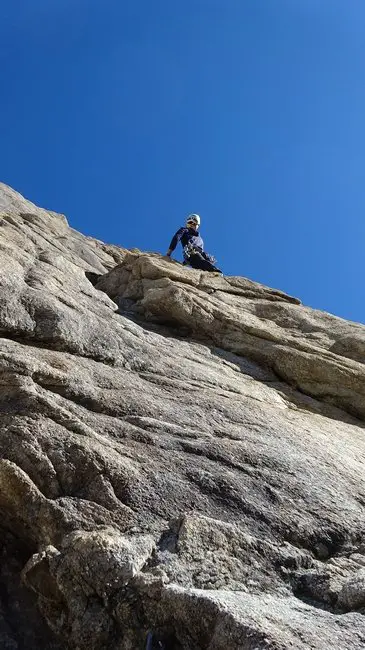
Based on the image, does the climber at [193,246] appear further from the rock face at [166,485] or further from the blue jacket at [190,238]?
the rock face at [166,485]

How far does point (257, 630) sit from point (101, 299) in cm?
1483

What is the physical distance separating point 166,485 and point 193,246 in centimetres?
2207

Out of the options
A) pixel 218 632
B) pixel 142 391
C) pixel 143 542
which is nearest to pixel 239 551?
pixel 143 542

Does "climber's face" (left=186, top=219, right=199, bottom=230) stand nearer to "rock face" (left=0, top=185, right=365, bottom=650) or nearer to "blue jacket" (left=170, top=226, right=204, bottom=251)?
"blue jacket" (left=170, top=226, right=204, bottom=251)

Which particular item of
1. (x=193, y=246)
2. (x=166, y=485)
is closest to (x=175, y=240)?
(x=193, y=246)

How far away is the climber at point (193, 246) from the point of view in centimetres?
3097

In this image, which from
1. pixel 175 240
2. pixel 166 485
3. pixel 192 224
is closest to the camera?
pixel 166 485

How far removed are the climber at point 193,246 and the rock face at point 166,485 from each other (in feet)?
36.0

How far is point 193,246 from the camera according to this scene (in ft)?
105

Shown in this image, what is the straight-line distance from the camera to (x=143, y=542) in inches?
380

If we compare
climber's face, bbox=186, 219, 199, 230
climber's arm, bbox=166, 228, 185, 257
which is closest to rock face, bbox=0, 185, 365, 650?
climber's arm, bbox=166, 228, 185, 257

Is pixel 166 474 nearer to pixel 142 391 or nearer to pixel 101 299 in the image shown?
pixel 142 391

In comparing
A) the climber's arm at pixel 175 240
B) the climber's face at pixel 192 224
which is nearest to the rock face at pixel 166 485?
the climber's arm at pixel 175 240

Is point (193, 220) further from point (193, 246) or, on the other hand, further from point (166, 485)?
point (166, 485)
